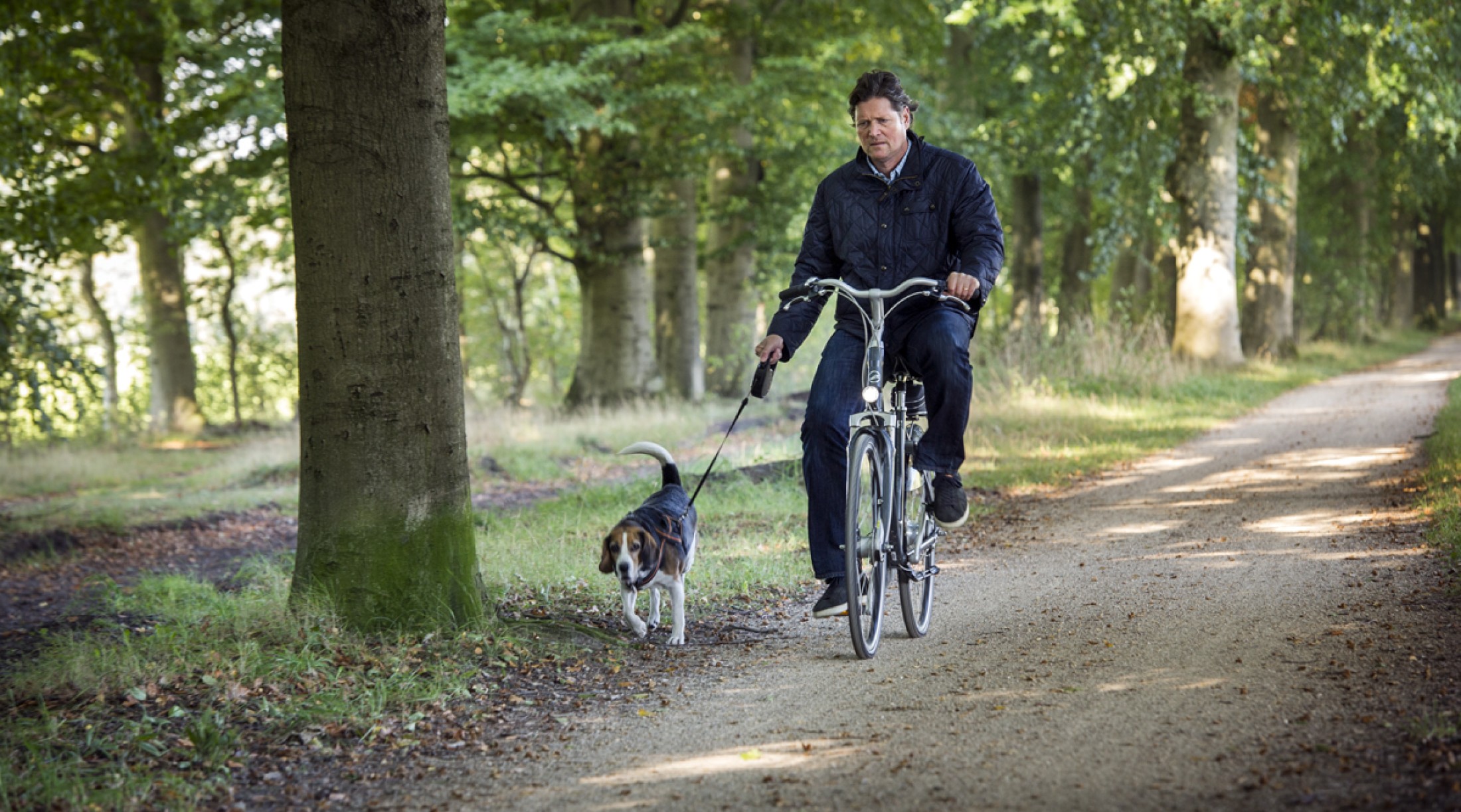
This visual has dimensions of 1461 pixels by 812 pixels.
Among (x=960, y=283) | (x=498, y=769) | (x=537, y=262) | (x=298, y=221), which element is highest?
(x=537, y=262)

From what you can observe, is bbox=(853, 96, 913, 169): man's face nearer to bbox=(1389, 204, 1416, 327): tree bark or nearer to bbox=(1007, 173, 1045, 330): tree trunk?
bbox=(1007, 173, 1045, 330): tree trunk

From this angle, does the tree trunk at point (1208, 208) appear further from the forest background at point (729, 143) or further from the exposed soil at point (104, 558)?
the exposed soil at point (104, 558)

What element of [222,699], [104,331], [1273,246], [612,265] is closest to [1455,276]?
[1273,246]

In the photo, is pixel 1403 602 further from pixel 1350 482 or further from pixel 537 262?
pixel 537 262

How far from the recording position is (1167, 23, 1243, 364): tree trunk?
660 inches

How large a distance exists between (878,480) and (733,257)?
663 inches

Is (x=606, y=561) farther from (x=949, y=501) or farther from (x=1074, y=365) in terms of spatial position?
(x=1074, y=365)

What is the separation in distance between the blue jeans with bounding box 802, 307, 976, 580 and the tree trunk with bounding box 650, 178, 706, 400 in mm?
15236

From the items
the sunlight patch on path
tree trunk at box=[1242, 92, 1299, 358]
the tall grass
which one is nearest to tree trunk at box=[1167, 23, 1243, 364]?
the tall grass

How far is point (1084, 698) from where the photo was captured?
13.2ft

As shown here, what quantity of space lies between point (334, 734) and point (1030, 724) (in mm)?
2368

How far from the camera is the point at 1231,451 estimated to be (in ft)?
34.2

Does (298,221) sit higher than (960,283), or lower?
higher

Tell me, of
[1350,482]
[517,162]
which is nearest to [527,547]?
[1350,482]
